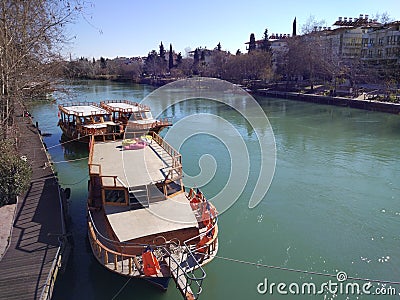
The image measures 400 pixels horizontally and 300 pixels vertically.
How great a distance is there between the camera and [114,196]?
1069 centimetres

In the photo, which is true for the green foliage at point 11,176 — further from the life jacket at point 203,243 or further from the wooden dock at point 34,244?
the life jacket at point 203,243

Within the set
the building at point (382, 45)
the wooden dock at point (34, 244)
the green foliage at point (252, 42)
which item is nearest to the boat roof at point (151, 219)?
the wooden dock at point (34, 244)

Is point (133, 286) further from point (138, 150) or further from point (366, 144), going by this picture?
point (366, 144)

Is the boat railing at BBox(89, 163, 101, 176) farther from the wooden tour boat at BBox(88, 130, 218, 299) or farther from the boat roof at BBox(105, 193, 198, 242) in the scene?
the boat roof at BBox(105, 193, 198, 242)

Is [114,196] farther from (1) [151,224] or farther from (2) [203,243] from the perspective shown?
(2) [203,243]

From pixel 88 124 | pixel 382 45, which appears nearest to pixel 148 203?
pixel 88 124

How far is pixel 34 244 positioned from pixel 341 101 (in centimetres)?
4680

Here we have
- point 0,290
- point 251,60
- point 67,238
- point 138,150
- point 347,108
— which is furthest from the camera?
point 251,60

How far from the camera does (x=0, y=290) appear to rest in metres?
8.23

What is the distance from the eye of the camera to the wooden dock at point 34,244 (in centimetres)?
834

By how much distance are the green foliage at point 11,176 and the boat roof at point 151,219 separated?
4677 mm

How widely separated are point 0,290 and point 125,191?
158 inches

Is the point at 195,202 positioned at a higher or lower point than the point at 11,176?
lower

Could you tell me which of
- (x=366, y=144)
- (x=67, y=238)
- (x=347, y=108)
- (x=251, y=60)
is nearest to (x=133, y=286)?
(x=67, y=238)
